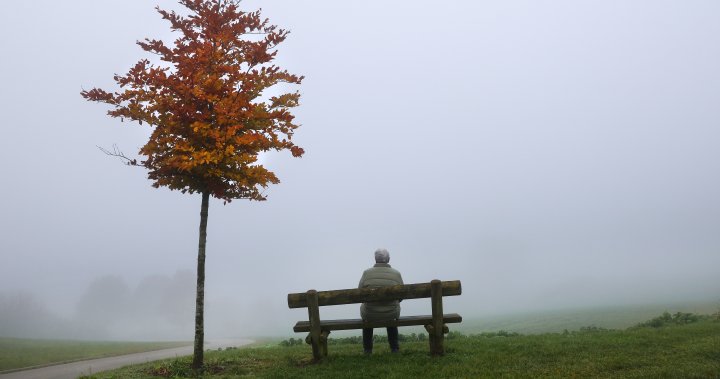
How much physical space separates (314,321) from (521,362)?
4104 millimetres

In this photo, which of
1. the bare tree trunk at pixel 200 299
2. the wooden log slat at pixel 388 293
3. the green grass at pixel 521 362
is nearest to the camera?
the green grass at pixel 521 362

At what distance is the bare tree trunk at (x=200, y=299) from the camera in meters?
10.7

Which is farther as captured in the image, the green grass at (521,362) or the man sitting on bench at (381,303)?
the man sitting on bench at (381,303)

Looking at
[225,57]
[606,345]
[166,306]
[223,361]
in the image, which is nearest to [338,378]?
[223,361]

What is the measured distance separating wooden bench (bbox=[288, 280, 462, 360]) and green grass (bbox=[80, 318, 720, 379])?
1.54ft

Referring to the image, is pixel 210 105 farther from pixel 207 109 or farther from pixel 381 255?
pixel 381 255

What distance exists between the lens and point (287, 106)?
12.4 m

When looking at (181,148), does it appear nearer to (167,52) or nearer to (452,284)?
(167,52)

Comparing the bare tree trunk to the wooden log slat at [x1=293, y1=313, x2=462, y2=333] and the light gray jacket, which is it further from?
the light gray jacket

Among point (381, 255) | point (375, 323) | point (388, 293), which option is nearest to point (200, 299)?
point (375, 323)

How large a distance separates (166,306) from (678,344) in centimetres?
7037

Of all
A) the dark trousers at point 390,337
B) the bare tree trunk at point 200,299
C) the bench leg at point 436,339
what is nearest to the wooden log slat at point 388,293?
the bench leg at point 436,339

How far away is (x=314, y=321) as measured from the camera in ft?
31.2

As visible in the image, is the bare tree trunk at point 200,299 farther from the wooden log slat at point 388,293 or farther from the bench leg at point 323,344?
the wooden log slat at point 388,293
